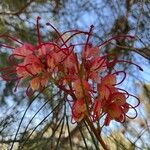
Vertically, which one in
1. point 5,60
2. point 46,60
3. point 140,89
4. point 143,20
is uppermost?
point 5,60

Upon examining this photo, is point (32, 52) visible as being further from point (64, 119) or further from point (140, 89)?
point (140, 89)

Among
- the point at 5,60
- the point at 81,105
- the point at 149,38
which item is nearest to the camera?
the point at 81,105

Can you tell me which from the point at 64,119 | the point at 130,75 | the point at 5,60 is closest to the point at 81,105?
the point at 64,119

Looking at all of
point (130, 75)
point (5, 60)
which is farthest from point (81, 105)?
point (5, 60)

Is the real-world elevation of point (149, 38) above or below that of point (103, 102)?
above

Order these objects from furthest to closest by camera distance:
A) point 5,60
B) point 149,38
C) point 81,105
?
point 5,60 → point 149,38 → point 81,105

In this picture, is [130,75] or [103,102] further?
[130,75]
